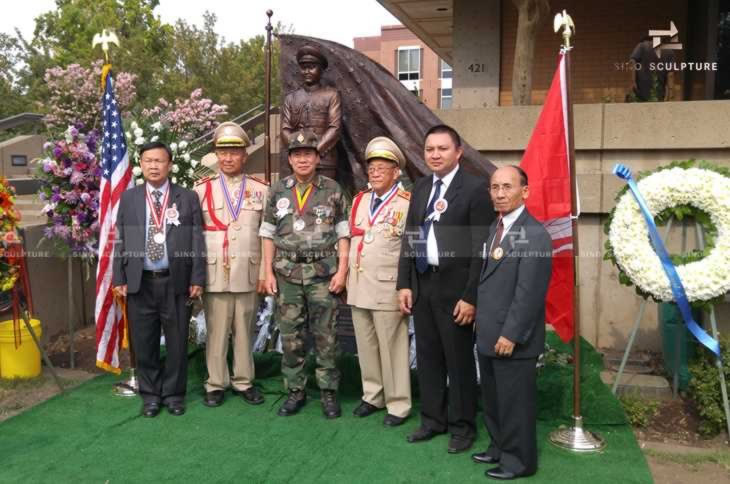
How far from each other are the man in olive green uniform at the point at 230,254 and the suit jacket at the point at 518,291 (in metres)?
1.62

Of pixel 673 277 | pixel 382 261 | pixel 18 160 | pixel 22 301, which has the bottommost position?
pixel 22 301

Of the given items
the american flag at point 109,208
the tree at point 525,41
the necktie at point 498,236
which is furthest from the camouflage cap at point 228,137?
the tree at point 525,41

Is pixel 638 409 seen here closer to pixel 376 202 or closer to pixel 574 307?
pixel 574 307

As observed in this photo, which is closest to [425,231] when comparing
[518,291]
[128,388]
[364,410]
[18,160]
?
[518,291]

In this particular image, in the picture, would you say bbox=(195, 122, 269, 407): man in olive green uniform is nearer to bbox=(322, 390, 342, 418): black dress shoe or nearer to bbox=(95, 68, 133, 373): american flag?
bbox=(322, 390, 342, 418): black dress shoe

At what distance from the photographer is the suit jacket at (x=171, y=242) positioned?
13.1 feet

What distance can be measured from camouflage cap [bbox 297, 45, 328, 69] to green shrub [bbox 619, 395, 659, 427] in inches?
130

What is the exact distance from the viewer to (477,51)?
936 cm

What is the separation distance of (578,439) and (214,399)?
7.58 ft

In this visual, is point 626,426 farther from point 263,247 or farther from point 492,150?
point 492,150

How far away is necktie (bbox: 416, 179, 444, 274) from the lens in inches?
137

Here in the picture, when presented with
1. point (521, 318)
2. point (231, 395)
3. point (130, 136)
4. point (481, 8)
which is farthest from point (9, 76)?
point (521, 318)

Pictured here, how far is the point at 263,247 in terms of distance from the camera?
13.2ft

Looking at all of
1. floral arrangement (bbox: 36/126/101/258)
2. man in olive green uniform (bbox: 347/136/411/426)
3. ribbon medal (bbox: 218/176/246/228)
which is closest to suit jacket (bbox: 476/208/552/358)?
man in olive green uniform (bbox: 347/136/411/426)
